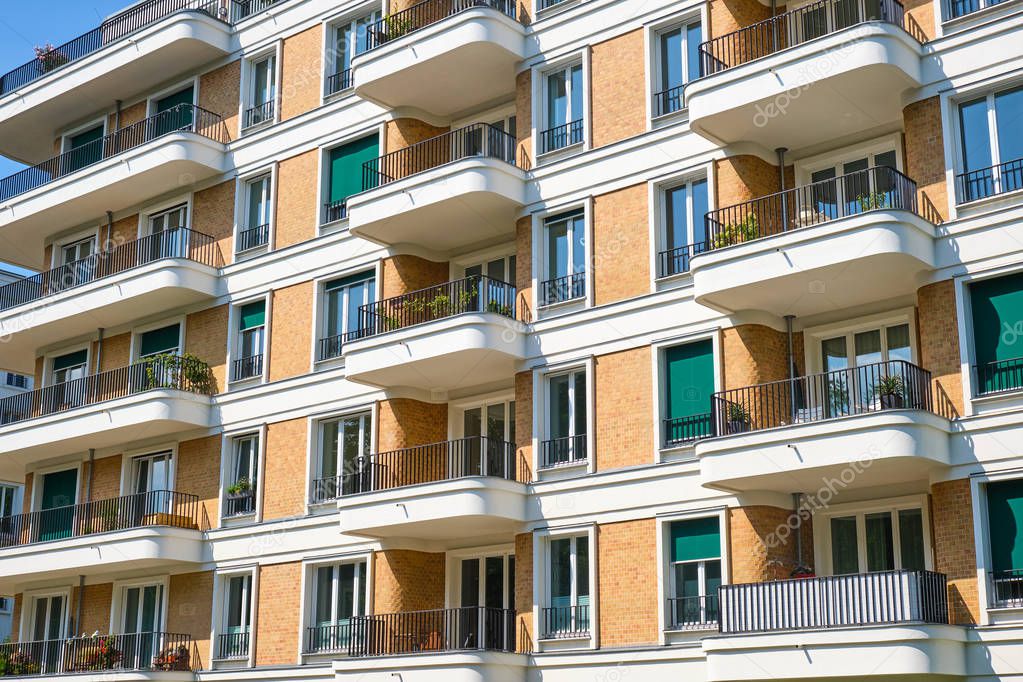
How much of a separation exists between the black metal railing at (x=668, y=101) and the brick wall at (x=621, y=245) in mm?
1574

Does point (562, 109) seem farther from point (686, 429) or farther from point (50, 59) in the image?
point (50, 59)

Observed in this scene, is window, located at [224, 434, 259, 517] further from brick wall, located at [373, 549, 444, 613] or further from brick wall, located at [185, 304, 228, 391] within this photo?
brick wall, located at [373, 549, 444, 613]

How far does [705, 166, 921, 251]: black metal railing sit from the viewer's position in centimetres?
2195

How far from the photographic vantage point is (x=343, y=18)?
31891 mm

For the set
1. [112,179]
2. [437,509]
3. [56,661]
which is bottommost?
[56,661]

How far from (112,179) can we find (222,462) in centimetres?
867

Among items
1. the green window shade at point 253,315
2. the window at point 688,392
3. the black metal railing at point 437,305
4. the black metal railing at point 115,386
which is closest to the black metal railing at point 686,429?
the window at point 688,392

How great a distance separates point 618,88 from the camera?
26.0 meters

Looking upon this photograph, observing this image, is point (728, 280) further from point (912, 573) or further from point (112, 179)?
point (112, 179)

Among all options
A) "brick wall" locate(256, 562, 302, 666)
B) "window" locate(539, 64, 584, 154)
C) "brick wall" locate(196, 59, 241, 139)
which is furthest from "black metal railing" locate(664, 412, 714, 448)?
"brick wall" locate(196, 59, 241, 139)

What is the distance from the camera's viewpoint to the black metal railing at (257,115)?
108 feet

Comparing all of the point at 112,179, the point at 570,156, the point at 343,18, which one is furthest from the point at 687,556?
the point at 112,179

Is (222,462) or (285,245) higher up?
(285,245)

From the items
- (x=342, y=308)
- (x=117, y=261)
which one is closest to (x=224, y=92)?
(x=117, y=261)
